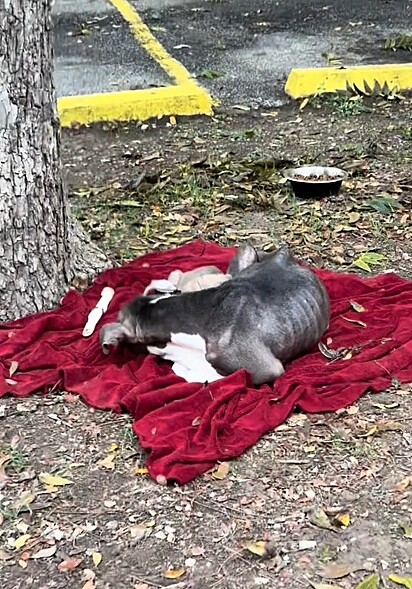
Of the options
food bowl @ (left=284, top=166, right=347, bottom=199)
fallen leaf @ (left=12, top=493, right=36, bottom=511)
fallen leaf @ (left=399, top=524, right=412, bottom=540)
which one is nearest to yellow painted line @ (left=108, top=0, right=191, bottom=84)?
food bowl @ (left=284, top=166, right=347, bottom=199)

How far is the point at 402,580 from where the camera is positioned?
10.6ft

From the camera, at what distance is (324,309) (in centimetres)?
459

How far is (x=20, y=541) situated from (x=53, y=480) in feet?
1.13

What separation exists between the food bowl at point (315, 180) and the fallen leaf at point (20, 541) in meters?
3.43

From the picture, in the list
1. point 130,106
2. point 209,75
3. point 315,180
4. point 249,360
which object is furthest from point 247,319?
point 209,75

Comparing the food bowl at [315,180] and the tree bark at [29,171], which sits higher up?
the tree bark at [29,171]

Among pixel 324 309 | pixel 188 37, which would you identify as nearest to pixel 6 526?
pixel 324 309

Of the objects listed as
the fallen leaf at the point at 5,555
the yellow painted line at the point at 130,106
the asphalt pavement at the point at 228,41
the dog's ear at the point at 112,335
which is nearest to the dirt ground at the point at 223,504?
the fallen leaf at the point at 5,555

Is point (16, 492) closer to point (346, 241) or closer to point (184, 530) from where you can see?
point (184, 530)

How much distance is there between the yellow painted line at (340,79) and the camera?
828 centimetres

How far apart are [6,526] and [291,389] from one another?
1312 mm

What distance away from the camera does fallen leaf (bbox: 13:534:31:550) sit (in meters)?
3.47

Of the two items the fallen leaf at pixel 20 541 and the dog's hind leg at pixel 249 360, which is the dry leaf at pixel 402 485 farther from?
the fallen leaf at pixel 20 541

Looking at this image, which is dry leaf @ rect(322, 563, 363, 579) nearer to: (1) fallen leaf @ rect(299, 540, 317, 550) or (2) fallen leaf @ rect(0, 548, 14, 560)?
(1) fallen leaf @ rect(299, 540, 317, 550)
